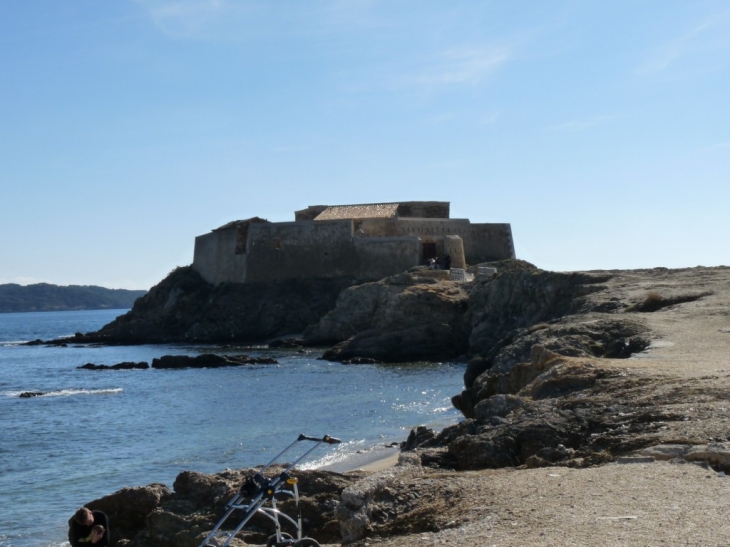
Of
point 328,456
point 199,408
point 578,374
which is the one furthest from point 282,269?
point 578,374

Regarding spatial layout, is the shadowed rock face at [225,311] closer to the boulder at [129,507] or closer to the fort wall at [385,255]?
the fort wall at [385,255]

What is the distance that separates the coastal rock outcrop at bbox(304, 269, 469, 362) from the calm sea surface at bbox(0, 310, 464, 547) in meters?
2.62

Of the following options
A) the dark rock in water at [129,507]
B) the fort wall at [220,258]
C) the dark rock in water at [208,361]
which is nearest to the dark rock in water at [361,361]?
the dark rock in water at [208,361]

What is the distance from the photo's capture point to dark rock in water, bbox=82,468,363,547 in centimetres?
845

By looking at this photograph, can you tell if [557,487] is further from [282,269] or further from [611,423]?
[282,269]

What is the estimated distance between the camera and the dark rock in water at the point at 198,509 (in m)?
8.45

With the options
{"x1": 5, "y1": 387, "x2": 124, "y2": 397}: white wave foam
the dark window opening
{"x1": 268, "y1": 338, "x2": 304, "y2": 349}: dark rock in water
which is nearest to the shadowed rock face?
{"x1": 268, "y1": 338, "x2": 304, "y2": 349}: dark rock in water

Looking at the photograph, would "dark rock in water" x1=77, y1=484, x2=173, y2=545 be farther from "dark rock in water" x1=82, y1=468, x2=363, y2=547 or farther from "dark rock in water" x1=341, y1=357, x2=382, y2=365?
"dark rock in water" x1=341, y1=357, x2=382, y2=365

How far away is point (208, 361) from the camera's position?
3797 centimetres

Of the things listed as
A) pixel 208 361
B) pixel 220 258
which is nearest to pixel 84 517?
pixel 208 361

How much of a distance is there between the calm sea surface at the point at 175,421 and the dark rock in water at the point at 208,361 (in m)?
1.02

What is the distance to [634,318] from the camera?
17.2 metres

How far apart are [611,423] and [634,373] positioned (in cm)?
220

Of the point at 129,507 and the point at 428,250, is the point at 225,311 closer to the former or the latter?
the point at 428,250
